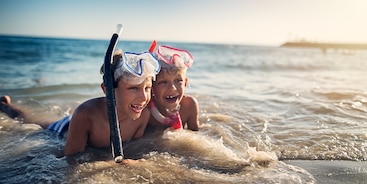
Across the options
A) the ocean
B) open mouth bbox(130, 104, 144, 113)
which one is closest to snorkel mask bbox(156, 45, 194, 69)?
open mouth bbox(130, 104, 144, 113)

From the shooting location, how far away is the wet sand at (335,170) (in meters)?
2.81

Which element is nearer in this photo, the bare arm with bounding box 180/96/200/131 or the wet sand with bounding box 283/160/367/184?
the wet sand with bounding box 283/160/367/184

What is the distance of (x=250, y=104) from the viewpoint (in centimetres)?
670

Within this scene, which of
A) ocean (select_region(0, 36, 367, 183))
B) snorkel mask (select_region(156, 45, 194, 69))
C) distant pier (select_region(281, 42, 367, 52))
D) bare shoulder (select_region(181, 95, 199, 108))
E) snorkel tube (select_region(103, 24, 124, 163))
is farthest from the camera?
distant pier (select_region(281, 42, 367, 52))

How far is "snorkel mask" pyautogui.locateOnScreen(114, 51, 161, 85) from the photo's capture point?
2826mm

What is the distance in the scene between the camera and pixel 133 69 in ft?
9.24

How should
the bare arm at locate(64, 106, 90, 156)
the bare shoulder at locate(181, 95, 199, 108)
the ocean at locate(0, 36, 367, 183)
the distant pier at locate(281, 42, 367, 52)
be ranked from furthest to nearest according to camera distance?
the distant pier at locate(281, 42, 367, 52) < the bare shoulder at locate(181, 95, 199, 108) < the bare arm at locate(64, 106, 90, 156) < the ocean at locate(0, 36, 367, 183)

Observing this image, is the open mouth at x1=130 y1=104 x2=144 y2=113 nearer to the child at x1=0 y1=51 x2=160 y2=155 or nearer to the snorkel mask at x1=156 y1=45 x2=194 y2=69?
the child at x1=0 y1=51 x2=160 y2=155

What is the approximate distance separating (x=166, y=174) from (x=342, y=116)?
3.82m

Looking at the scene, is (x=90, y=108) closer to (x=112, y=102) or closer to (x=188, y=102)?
(x=112, y=102)

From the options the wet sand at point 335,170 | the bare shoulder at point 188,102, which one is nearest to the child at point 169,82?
the bare shoulder at point 188,102

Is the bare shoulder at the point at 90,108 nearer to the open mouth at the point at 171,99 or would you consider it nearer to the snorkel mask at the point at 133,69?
the snorkel mask at the point at 133,69

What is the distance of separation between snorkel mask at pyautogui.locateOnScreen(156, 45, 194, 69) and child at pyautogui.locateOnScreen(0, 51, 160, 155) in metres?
0.42

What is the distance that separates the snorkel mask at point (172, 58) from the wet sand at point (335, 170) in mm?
1550
